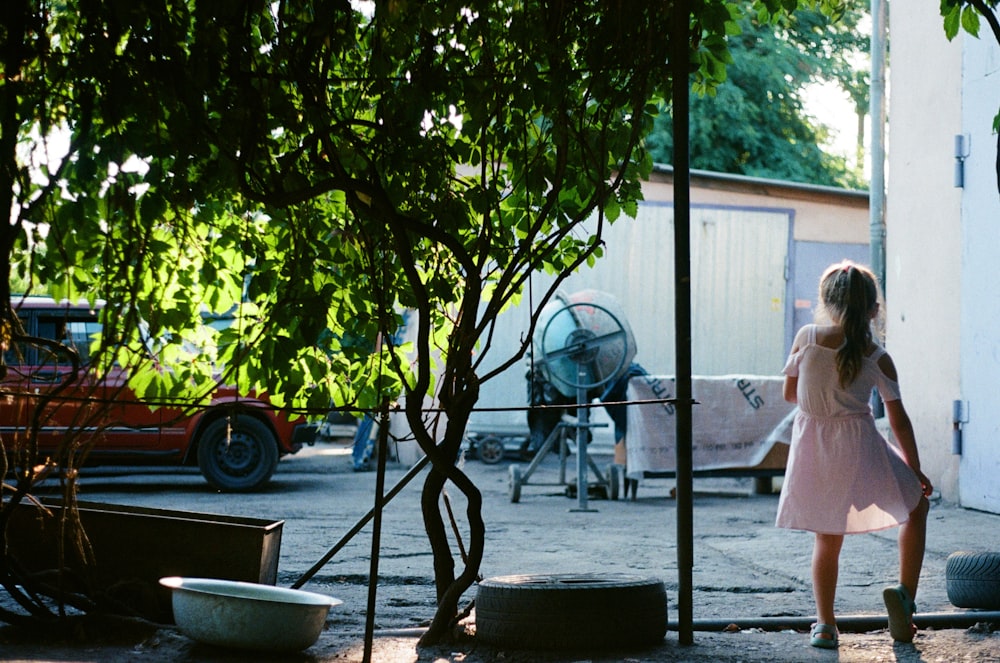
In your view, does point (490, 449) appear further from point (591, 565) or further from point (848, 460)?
point (848, 460)

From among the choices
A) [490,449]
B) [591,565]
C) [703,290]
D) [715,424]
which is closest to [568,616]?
[591,565]

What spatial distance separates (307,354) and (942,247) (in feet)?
23.3

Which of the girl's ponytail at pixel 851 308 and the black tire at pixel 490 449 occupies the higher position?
the girl's ponytail at pixel 851 308

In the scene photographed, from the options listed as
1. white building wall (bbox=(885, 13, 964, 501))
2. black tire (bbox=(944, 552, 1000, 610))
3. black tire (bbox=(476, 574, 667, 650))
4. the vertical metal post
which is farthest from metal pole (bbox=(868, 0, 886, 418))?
black tire (bbox=(476, 574, 667, 650))

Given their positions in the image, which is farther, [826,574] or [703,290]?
[703,290]

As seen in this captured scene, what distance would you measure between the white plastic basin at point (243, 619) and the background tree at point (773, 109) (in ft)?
73.8

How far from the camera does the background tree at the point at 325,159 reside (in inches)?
159

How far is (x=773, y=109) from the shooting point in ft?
92.5

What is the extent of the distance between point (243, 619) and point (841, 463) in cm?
225

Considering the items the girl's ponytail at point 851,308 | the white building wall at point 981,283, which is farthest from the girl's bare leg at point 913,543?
the white building wall at point 981,283

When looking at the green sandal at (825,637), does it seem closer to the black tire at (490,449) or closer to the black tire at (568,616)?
the black tire at (568,616)

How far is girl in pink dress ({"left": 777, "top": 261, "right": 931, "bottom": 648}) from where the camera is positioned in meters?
4.39

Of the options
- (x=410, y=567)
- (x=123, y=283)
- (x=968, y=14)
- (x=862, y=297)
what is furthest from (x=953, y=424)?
(x=123, y=283)

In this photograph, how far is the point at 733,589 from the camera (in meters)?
6.23
